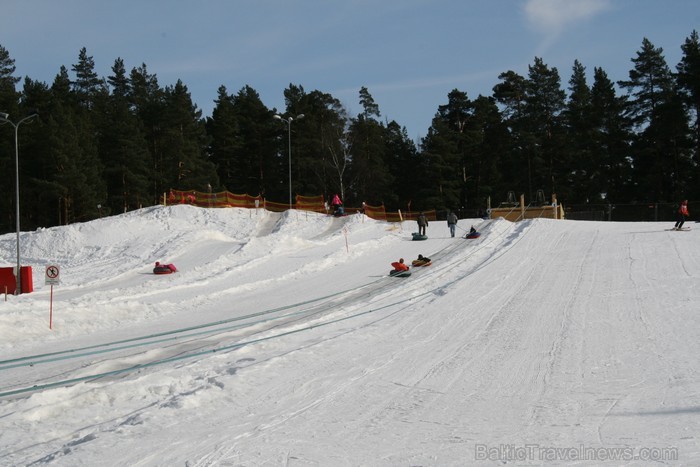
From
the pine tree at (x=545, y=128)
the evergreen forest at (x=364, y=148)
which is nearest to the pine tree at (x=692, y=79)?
the evergreen forest at (x=364, y=148)

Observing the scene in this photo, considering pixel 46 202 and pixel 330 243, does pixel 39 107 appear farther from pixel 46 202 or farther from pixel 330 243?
pixel 330 243

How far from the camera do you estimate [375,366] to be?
10.1 metres

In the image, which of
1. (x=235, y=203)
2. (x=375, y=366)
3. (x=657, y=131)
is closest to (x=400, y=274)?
(x=375, y=366)

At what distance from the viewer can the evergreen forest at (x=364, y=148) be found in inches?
2125

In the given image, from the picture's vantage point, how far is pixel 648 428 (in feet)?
23.0

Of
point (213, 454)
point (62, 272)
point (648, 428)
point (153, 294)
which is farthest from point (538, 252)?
point (62, 272)

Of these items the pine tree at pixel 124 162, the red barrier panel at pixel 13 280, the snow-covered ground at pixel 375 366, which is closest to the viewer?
the snow-covered ground at pixel 375 366

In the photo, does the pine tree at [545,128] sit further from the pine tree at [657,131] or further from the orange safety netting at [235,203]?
the orange safety netting at [235,203]

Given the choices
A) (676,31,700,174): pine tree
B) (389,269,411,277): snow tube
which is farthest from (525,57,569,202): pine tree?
(389,269,411,277): snow tube

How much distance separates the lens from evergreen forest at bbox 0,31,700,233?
53969 millimetres

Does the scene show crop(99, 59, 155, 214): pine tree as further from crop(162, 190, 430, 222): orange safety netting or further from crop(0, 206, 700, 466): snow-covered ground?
crop(0, 206, 700, 466): snow-covered ground

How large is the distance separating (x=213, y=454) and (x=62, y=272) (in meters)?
26.9

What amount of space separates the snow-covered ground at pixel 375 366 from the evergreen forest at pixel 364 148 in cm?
3295

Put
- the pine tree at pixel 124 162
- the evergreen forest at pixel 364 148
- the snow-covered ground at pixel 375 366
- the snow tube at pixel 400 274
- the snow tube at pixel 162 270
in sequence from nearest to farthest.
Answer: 1. the snow-covered ground at pixel 375 366
2. the snow tube at pixel 400 274
3. the snow tube at pixel 162 270
4. the evergreen forest at pixel 364 148
5. the pine tree at pixel 124 162
